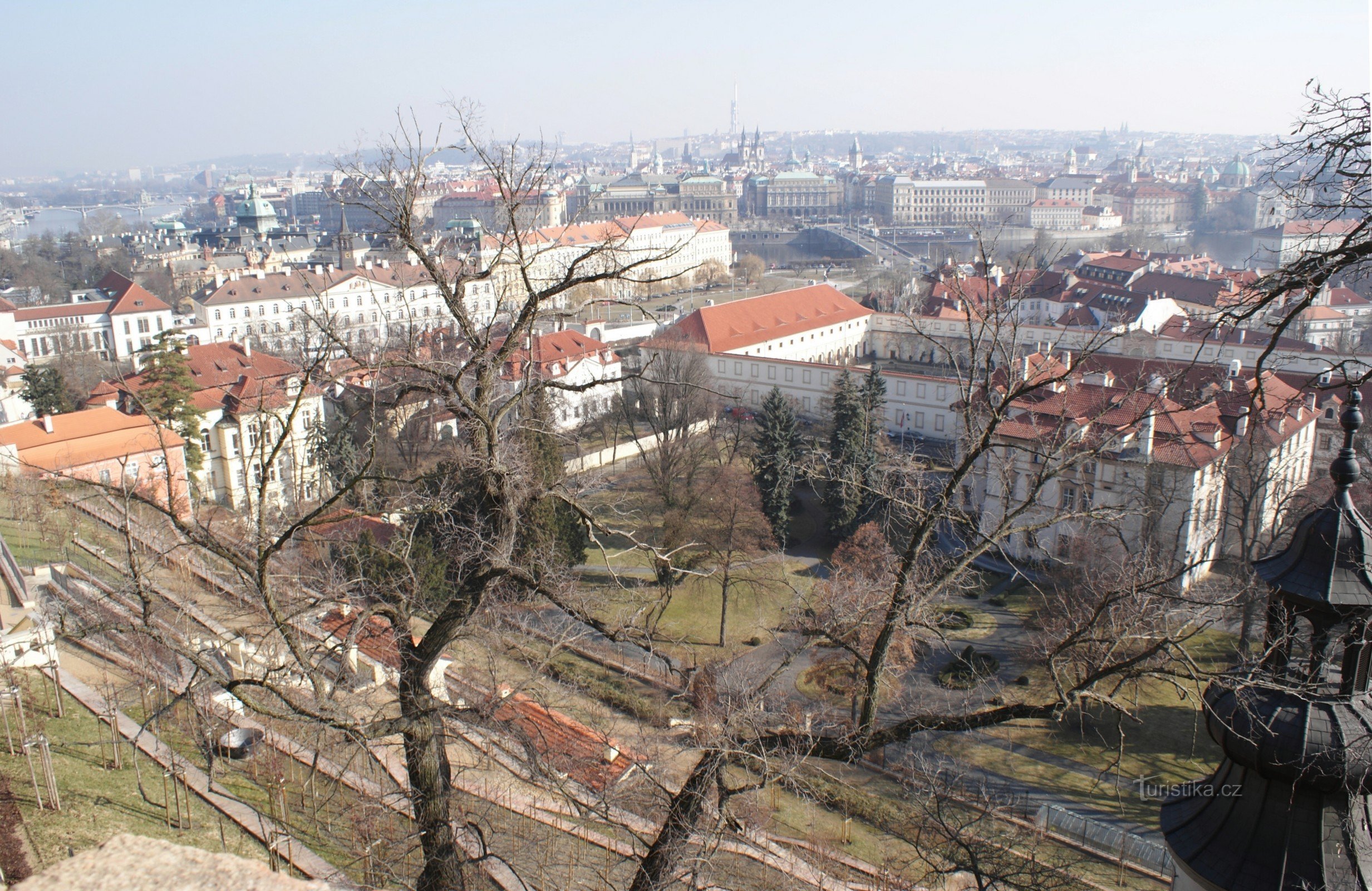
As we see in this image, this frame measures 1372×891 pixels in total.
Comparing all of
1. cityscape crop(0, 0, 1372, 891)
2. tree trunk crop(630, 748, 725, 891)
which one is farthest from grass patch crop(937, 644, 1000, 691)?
tree trunk crop(630, 748, 725, 891)

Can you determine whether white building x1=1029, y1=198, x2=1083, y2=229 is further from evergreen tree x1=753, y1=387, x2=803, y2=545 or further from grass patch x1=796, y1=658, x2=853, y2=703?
grass patch x1=796, y1=658, x2=853, y2=703

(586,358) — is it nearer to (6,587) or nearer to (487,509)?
(6,587)

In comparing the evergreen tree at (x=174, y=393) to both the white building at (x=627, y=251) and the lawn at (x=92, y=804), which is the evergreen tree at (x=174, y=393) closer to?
the white building at (x=627, y=251)

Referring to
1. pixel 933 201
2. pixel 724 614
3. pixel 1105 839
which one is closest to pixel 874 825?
pixel 1105 839

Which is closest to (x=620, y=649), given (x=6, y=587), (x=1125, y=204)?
(x=6, y=587)

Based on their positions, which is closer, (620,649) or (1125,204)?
(620,649)

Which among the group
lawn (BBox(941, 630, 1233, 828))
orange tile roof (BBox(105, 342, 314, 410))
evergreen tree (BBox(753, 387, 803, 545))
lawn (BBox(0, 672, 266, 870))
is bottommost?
lawn (BBox(941, 630, 1233, 828))

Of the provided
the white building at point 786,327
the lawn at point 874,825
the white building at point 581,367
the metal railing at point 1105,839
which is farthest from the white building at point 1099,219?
the lawn at point 874,825
